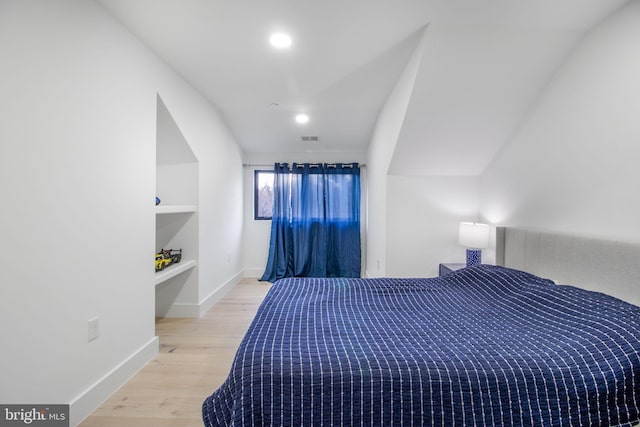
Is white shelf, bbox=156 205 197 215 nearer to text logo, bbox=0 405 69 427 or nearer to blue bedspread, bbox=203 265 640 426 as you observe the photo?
text logo, bbox=0 405 69 427

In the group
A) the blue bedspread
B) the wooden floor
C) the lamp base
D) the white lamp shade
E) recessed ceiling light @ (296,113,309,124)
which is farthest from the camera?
recessed ceiling light @ (296,113,309,124)

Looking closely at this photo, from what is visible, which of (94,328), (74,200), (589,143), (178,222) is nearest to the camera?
(74,200)

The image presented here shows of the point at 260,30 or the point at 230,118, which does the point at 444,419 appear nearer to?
the point at 260,30

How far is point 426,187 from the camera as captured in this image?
10.6 ft

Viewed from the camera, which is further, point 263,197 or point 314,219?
point 263,197

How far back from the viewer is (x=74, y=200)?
5.15 ft

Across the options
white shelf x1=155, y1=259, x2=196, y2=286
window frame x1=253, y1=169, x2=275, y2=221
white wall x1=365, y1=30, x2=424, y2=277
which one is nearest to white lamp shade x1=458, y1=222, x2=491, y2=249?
white wall x1=365, y1=30, x2=424, y2=277

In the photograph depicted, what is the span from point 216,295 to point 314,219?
1839 mm

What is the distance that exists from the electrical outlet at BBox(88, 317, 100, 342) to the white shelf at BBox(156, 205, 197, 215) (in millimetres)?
906

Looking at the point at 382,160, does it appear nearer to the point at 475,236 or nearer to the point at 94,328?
the point at 475,236

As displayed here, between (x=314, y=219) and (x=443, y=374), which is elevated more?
(x=314, y=219)

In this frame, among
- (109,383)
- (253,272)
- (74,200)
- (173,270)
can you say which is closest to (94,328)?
(109,383)

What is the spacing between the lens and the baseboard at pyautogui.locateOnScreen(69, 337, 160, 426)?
1.58m

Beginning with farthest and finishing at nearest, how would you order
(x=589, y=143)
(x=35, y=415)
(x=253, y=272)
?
(x=253, y=272) < (x=589, y=143) < (x=35, y=415)
